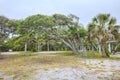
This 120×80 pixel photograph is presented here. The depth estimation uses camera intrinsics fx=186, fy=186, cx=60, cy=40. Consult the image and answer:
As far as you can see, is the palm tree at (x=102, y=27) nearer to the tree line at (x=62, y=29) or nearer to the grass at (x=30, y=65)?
the tree line at (x=62, y=29)

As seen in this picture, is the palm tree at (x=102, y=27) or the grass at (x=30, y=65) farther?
the palm tree at (x=102, y=27)

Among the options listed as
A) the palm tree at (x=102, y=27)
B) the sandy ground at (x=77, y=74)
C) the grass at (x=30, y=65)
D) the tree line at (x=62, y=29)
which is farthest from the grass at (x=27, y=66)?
the palm tree at (x=102, y=27)

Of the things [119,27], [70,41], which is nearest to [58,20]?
[70,41]

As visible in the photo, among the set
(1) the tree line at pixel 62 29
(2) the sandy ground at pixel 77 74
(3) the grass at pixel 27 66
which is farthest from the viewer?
(1) the tree line at pixel 62 29

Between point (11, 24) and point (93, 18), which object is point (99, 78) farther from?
point (11, 24)

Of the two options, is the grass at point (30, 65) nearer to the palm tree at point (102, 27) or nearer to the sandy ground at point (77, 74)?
the sandy ground at point (77, 74)

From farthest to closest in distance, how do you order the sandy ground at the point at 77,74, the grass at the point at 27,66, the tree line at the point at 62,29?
the tree line at the point at 62,29 < the grass at the point at 27,66 < the sandy ground at the point at 77,74

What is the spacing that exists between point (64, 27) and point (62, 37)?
1344mm

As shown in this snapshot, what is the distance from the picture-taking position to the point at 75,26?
2252 centimetres

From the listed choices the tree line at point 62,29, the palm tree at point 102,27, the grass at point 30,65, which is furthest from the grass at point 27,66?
the palm tree at point 102,27

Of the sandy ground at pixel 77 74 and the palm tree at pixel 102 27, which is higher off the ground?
the palm tree at pixel 102 27

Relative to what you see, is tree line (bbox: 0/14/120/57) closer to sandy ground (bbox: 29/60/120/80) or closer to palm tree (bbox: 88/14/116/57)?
palm tree (bbox: 88/14/116/57)

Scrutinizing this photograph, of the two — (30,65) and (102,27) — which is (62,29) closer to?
(102,27)

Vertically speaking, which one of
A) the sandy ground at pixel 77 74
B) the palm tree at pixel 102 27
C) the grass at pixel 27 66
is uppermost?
the palm tree at pixel 102 27
